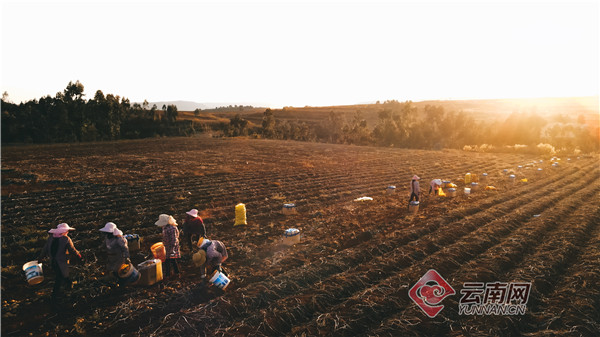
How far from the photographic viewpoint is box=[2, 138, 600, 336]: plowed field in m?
7.00

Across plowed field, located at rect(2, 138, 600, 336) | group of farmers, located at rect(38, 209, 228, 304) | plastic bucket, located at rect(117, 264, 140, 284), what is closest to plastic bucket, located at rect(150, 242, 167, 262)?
group of farmers, located at rect(38, 209, 228, 304)

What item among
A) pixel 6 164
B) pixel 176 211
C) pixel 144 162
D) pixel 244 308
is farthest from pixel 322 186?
pixel 6 164

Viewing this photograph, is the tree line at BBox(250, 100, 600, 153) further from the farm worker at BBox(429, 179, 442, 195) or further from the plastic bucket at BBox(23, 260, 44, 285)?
the plastic bucket at BBox(23, 260, 44, 285)

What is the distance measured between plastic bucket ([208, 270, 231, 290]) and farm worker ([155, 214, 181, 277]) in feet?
4.77

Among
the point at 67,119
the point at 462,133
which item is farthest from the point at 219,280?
the point at 462,133

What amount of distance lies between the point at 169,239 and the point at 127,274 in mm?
1325

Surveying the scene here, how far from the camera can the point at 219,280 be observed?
8250 mm

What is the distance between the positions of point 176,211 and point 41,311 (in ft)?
27.3

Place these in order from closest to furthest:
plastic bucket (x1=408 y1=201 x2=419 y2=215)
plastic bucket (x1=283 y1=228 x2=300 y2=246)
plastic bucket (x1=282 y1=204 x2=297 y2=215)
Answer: plastic bucket (x1=283 y1=228 x2=300 y2=246) < plastic bucket (x1=282 y1=204 x2=297 y2=215) < plastic bucket (x1=408 y1=201 x2=419 y2=215)

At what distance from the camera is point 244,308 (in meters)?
7.48

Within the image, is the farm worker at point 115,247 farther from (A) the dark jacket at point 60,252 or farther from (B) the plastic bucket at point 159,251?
(B) the plastic bucket at point 159,251

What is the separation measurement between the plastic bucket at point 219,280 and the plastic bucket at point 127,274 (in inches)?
84.4

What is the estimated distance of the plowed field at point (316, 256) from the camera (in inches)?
275

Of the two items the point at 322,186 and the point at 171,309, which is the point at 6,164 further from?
the point at 171,309
